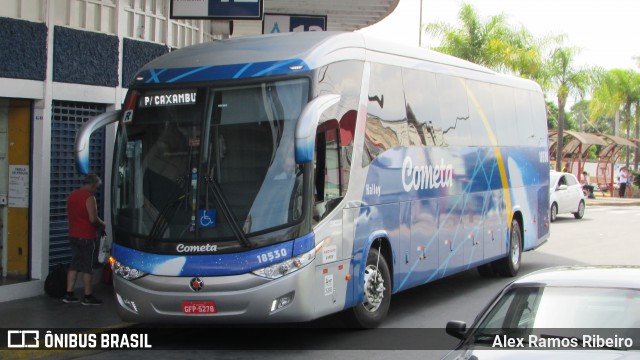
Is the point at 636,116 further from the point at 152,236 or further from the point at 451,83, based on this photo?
the point at 152,236

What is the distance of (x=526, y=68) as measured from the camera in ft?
A: 140

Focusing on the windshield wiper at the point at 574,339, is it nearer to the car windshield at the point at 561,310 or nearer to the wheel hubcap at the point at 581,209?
the car windshield at the point at 561,310

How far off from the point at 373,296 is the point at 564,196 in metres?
21.8

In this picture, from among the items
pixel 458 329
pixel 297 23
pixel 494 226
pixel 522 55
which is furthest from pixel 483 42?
pixel 458 329

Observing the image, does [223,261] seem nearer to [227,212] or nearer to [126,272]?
[227,212]

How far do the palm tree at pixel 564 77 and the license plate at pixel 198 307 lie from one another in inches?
1484

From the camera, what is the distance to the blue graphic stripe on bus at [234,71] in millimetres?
9805

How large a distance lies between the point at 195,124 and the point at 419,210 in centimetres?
396

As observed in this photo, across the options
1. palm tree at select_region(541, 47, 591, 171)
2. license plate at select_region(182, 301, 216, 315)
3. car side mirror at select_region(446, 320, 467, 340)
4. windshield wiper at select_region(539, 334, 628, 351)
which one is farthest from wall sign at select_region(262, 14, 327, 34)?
palm tree at select_region(541, 47, 591, 171)

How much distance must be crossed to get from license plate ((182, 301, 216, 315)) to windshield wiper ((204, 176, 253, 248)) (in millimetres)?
695

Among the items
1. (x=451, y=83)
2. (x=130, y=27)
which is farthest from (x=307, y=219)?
(x=130, y=27)

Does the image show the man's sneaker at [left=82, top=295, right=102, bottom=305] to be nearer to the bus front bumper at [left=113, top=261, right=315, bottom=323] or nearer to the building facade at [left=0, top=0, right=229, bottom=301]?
the building facade at [left=0, top=0, right=229, bottom=301]

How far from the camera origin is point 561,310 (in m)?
6.29

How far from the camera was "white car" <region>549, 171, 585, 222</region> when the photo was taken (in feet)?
101
